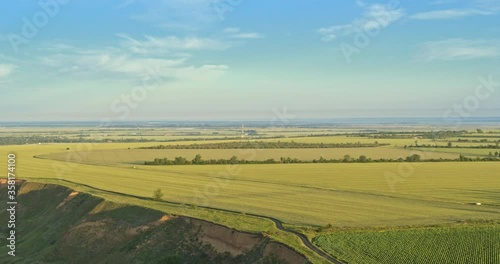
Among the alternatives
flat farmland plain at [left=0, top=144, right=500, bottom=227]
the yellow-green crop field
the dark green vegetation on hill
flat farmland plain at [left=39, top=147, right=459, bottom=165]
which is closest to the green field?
the yellow-green crop field

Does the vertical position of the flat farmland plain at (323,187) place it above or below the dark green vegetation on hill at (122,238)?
above

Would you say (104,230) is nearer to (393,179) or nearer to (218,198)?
(218,198)

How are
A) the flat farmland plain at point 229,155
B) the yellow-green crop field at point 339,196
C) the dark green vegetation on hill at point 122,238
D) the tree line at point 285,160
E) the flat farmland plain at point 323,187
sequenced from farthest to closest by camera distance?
1. the flat farmland plain at point 229,155
2. the tree line at point 285,160
3. the flat farmland plain at point 323,187
4. the dark green vegetation on hill at point 122,238
5. the yellow-green crop field at point 339,196

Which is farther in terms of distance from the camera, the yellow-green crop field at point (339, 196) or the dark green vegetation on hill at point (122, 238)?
the dark green vegetation on hill at point (122, 238)

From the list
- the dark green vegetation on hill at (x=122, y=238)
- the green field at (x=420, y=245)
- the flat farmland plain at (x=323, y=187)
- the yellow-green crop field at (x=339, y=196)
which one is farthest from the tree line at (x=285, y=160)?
the green field at (x=420, y=245)

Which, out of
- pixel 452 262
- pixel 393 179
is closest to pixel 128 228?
pixel 452 262

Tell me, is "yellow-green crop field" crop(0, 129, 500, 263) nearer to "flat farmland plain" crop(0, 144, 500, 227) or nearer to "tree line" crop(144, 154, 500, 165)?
"flat farmland plain" crop(0, 144, 500, 227)

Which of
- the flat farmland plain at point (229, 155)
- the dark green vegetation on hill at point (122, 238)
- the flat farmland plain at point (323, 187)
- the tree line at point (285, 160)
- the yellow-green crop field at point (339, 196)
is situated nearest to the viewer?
the yellow-green crop field at point (339, 196)

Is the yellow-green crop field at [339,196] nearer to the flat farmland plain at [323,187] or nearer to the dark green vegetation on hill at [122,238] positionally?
the flat farmland plain at [323,187]
